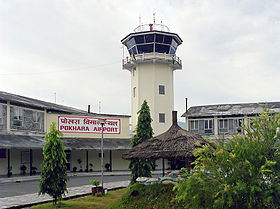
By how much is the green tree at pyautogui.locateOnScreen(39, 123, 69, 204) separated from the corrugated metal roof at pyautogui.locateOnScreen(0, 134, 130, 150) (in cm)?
1301

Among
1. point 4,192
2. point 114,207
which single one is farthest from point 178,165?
point 114,207

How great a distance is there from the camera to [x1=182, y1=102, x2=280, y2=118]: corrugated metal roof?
43438mm

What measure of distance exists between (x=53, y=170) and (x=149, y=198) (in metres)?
4.43

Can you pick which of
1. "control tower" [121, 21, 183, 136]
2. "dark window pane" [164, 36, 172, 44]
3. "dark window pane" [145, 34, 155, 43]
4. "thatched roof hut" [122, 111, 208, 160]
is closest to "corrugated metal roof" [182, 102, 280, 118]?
"control tower" [121, 21, 183, 136]

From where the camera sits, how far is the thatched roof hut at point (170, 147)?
54.5 ft

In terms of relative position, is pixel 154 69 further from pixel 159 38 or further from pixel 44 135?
pixel 44 135

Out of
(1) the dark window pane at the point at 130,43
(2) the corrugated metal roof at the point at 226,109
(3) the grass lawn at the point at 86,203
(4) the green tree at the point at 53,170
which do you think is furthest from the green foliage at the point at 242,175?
(2) the corrugated metal roof at the point at 226,109

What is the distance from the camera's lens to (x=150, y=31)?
128 ft

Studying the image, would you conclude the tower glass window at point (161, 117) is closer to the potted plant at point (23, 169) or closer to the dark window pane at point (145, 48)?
the dark window pane at point (145, 48)

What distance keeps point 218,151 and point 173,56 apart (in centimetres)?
3211

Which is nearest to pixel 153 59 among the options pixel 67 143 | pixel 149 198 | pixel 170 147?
pixel 67 143

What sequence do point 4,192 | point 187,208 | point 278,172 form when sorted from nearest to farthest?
1. point 278,172
2. point 187,208
3. point 4,192

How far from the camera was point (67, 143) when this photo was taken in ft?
118

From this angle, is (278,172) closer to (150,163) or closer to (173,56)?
(150,163)
